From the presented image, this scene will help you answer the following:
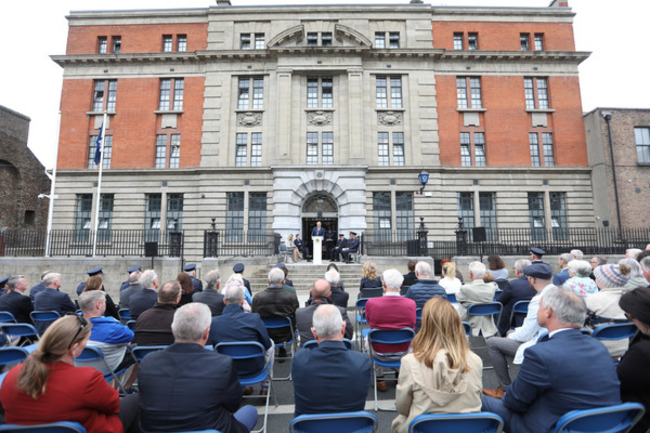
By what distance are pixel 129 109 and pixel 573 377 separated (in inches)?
1116

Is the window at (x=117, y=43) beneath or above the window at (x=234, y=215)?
above

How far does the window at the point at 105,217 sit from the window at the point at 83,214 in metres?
0.72

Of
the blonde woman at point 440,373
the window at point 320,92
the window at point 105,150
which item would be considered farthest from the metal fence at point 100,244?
the blonde woman at point 440,373

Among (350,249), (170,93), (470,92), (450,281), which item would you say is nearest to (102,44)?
(170,93)

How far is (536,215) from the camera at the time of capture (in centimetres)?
2302

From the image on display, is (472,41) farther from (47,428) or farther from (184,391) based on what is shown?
(47,428)

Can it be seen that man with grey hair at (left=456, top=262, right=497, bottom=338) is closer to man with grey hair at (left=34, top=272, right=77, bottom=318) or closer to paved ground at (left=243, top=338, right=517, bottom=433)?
paved ground at (left=243, top=338, right=517, bottom=433)

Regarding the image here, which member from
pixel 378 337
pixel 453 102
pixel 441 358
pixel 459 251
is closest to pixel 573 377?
pixel 441 358

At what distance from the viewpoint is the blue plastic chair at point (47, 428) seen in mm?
2025

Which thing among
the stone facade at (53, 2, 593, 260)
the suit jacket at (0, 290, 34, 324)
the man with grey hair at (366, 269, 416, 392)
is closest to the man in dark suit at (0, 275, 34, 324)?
the suit jacket at (0, 290, 34, 324)

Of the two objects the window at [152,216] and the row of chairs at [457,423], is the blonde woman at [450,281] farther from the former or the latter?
the window at [152,216]

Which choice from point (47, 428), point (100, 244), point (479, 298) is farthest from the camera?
point (100, 244)

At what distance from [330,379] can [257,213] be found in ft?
67.5

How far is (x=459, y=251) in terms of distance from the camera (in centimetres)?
1697
